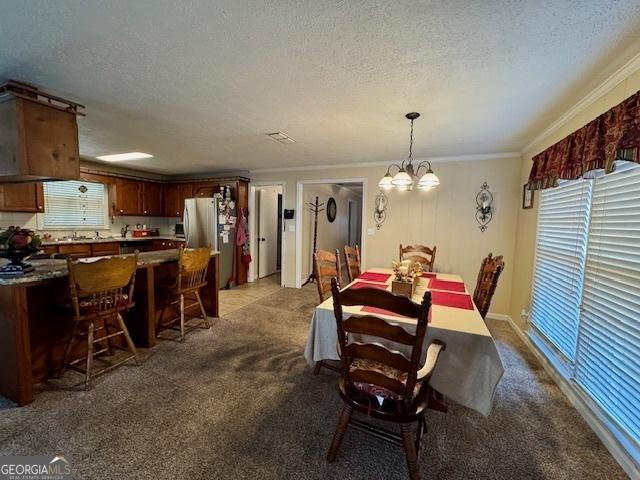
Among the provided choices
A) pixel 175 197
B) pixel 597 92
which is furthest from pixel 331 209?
pixel 597 92

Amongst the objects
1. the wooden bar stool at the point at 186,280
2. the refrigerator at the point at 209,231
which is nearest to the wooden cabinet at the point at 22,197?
the refrigerator at the point at 209,231

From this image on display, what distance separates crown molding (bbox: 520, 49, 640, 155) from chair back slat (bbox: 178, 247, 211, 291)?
3598 millimetres

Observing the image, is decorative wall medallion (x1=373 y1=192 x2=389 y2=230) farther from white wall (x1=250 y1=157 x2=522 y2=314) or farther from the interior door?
the interior door

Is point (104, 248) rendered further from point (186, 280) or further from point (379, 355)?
point (379, 355)

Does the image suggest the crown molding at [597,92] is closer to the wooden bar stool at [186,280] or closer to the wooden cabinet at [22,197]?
the wooden bar stool at [186,280]

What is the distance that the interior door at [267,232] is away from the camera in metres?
5.85

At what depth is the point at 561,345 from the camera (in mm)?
2355

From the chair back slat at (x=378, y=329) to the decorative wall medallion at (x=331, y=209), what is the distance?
5.37m

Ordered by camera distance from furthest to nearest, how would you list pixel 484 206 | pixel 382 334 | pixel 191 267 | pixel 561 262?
1. pixel 484 206
2. pixel 191 267
3. pixel 561 262
4. pixel 382 334

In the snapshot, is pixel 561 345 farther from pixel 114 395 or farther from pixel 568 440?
pixel 114 395

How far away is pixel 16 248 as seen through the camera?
198 cm

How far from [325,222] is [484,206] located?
3.45m

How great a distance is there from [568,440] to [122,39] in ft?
11.6

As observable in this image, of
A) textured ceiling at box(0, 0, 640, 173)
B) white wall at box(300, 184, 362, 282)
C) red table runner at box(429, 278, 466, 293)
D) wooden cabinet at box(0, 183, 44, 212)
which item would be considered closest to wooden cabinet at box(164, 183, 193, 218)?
wooden cabinet at box(0, 183, 44, 212)
